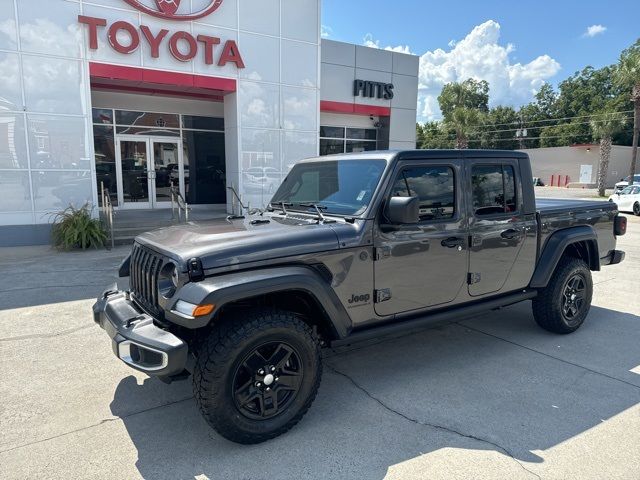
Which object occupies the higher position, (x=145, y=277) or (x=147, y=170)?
(x=147, y=170)

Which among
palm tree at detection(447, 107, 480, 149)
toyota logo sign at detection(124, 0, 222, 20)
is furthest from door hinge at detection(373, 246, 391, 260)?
palm tree at detection(447, 107, 480, 149)

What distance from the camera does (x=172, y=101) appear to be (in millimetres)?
14742

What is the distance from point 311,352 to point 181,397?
50.2 inches

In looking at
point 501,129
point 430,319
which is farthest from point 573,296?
point 501,129

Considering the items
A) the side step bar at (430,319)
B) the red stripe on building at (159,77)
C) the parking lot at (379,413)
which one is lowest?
the parking lot at (379,413)

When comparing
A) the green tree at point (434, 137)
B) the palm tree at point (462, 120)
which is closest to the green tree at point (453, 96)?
the green tree at point (434, 137)

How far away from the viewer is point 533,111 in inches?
2906

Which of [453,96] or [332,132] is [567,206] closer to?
[332,132]

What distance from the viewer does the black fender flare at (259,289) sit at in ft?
8.82

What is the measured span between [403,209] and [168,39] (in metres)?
10.7

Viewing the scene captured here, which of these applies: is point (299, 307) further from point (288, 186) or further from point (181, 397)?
point (288, 186)

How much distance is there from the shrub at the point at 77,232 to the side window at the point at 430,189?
8600 millimetres

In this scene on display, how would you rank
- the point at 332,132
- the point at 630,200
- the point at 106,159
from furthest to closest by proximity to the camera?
1. the point at 630,200
2. the point at 332,132
3. the point at 106,159

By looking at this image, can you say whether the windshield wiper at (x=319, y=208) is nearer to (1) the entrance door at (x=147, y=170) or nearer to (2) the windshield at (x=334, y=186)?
(2) the windshield at (x=334, y=186)
